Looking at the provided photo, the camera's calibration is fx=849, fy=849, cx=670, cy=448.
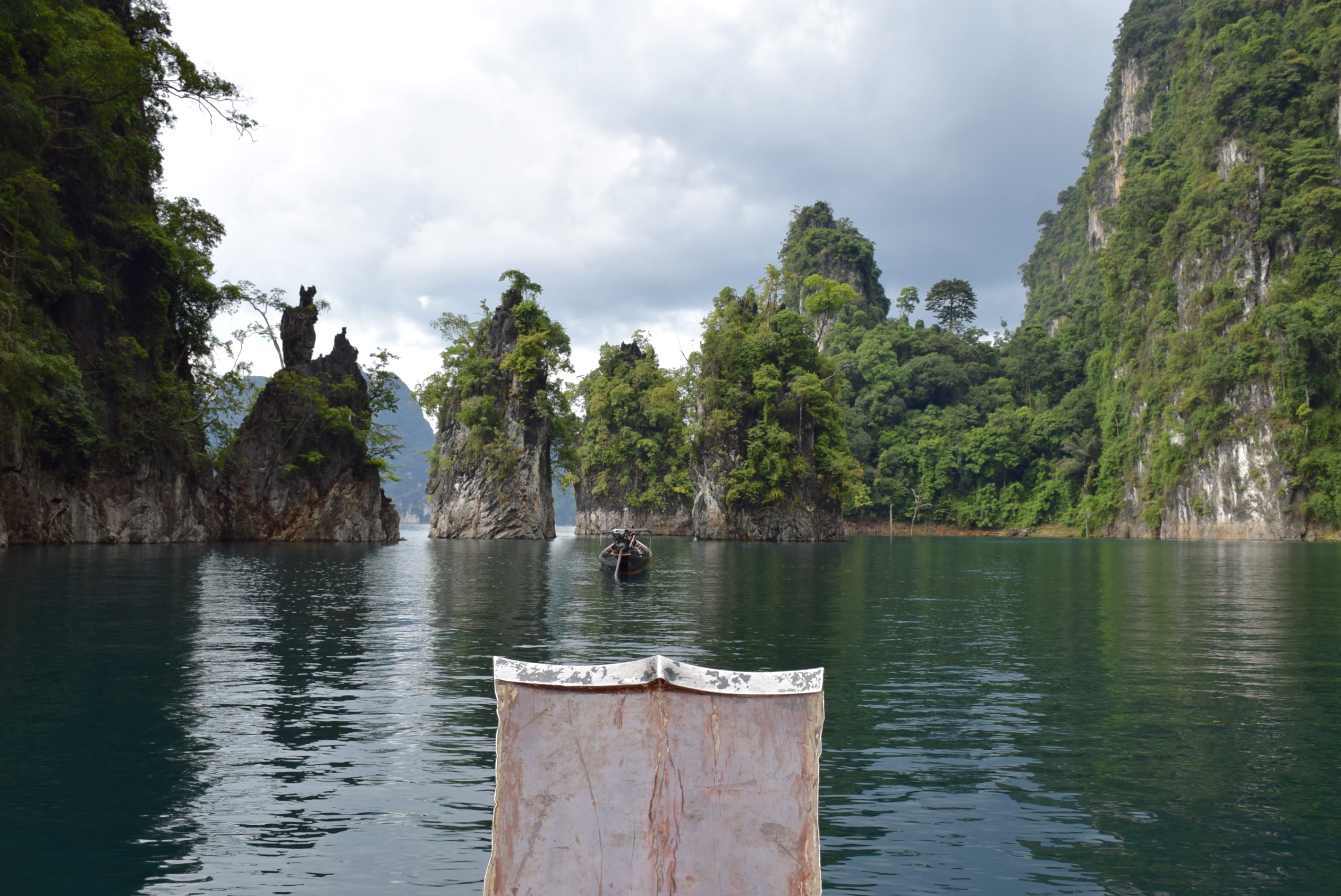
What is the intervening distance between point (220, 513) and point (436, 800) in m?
47.4

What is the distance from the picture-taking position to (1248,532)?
64.1 metres

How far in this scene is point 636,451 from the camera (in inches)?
3145

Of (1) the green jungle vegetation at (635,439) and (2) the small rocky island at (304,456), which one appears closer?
(2) the small rocky island at (304,456)

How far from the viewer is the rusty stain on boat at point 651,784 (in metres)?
2.47

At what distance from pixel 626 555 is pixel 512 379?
35841 mm

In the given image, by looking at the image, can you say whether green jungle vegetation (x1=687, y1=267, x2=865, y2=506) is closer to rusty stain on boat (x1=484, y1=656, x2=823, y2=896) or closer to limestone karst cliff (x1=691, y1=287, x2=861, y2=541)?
limestone karst cliff (x1=691, y1=287, x2=861, y2=541)

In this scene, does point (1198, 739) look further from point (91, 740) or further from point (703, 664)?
point (91, 740)

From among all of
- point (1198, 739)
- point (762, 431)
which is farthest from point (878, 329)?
point (1198, 739)

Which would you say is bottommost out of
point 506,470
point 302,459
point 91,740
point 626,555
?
point 91,740

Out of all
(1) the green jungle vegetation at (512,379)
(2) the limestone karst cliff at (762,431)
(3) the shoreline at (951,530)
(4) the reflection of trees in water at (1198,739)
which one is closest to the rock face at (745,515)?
(2) the limestone karst cliff at (762,431)

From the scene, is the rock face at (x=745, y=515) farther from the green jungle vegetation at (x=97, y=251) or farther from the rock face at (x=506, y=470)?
the green jungle vegetation at (x=97, y=251)

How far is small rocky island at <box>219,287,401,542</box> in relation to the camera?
48.8 meters

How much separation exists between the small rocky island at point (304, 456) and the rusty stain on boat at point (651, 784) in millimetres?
50883

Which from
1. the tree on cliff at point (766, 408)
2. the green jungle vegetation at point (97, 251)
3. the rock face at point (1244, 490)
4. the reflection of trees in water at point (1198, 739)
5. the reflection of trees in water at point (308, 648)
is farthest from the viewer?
the rock face at point (1244, 490)
